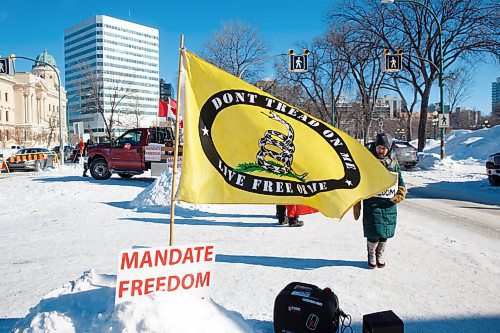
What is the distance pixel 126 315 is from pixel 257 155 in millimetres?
1634

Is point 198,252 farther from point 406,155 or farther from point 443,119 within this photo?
point 443,119

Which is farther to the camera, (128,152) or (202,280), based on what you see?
(128,152)

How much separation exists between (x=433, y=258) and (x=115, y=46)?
14412 cm

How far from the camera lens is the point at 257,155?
3609mm

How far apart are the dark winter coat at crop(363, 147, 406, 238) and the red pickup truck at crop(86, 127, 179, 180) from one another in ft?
38.4

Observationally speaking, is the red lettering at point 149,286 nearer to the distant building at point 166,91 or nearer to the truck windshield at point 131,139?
the truck windshield at point 131,139

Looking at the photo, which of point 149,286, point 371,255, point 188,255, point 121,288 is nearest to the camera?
point 121,288

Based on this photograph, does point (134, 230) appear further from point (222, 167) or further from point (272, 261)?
point (222, 167)

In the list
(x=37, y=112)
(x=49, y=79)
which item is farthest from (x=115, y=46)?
(x=37, y=112)

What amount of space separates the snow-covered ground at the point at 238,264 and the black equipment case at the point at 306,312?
11.4 inches

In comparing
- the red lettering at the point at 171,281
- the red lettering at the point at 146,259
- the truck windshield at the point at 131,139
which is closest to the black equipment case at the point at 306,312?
the red lettering at the point at 171,281

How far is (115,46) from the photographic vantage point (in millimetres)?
136000

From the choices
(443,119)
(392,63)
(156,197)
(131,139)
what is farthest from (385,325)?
(443,119)

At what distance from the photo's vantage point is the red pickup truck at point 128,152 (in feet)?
53.2
